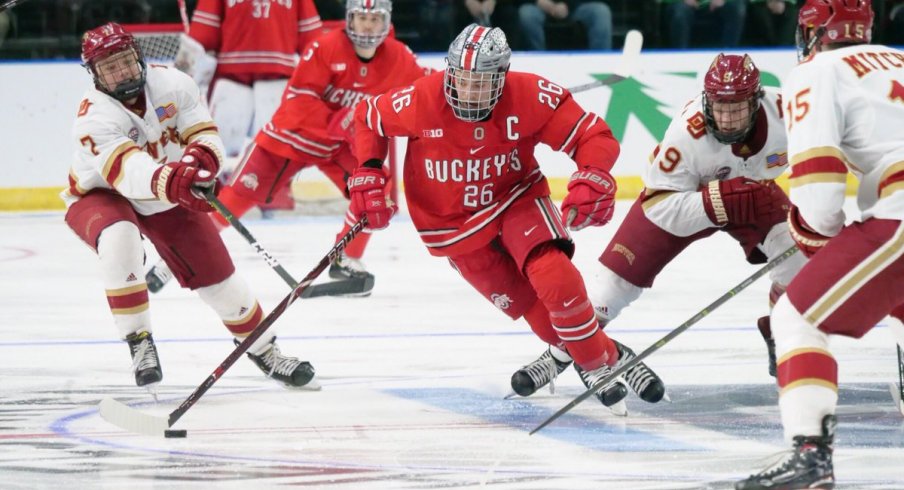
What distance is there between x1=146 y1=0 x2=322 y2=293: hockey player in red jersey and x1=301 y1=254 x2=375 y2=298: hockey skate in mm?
2125

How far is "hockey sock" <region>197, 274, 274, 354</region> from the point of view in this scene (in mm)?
3765

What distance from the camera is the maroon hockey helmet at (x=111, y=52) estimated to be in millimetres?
3598

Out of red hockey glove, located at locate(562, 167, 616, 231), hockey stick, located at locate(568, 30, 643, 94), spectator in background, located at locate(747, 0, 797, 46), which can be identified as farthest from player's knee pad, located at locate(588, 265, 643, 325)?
spectator in background, located at locate(747, 0, 797, 46)

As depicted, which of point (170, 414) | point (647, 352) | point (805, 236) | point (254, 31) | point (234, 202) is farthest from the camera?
point (254, 31)

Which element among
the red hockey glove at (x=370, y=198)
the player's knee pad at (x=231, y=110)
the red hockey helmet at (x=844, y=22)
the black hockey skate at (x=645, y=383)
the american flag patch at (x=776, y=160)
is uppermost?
the red hockey helmet at (x=844, y=22)

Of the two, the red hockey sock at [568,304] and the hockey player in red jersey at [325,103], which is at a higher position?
the red hockey sock at [568,304]

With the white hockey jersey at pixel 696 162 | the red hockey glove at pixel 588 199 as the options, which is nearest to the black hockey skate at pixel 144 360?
the red hockey glove at pixel 588 199

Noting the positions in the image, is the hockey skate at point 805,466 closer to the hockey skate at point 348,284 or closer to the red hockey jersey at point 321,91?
the hockey skate at point 348,284

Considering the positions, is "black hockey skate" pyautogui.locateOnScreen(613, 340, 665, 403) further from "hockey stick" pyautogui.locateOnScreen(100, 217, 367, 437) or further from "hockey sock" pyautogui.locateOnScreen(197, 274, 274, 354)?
"hockey sock" pyautogui.locateOnScreen(197, 274, 274, 354)

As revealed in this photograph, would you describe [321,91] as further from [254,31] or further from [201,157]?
[201,157]

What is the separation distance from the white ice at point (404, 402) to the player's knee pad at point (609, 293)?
0.24 m

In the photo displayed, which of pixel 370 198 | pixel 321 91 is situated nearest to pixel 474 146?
pixel 370 198

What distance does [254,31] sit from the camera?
7.34 meters

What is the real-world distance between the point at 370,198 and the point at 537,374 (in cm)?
66
